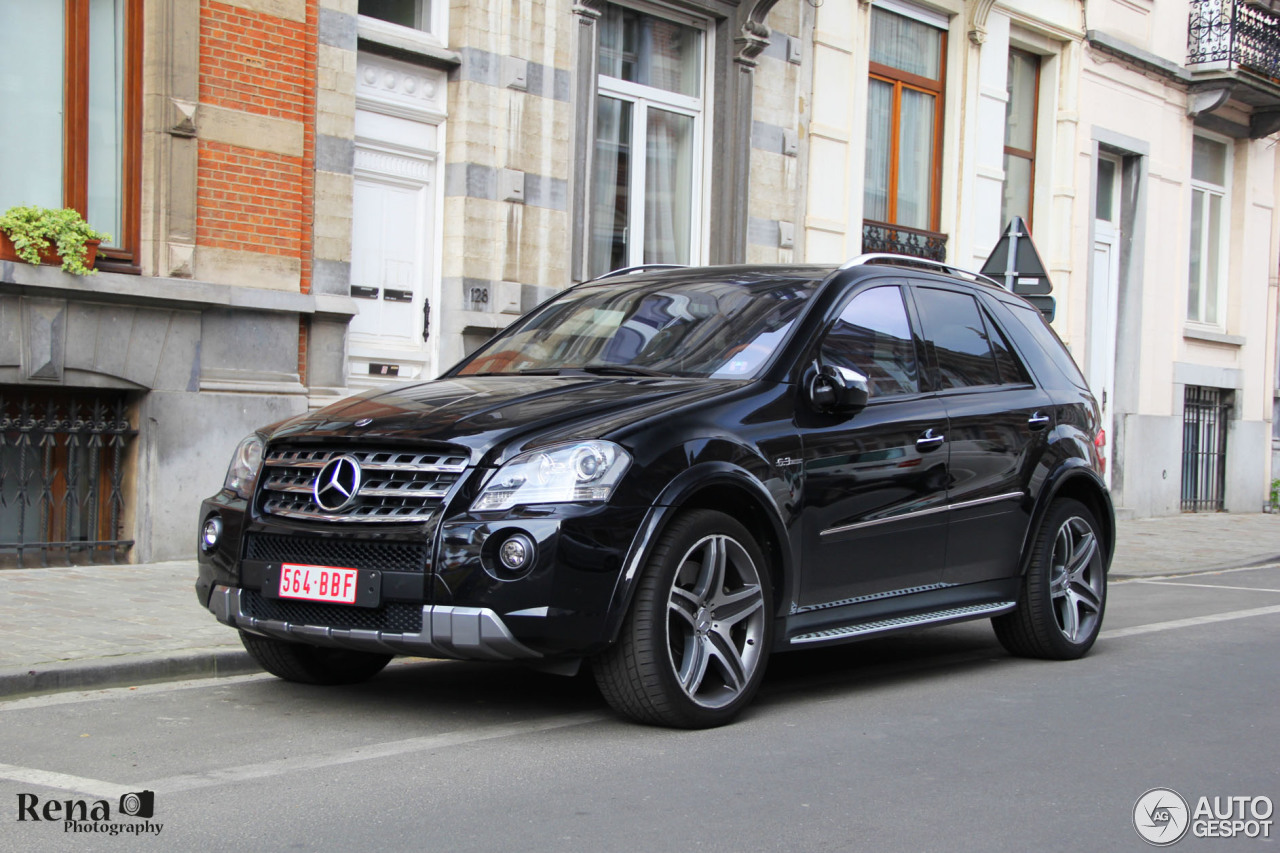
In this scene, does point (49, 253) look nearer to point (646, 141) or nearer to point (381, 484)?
point (381, 484)

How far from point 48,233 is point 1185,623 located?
7.79 m

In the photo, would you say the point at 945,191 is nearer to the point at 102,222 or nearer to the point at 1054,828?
the point at 102,222

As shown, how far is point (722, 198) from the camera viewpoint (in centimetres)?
1578

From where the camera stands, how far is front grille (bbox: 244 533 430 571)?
5.20 m

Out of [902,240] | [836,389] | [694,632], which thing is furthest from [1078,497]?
[902,240]

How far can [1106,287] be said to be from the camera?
21578 mm

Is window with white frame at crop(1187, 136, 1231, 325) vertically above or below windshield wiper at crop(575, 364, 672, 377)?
above

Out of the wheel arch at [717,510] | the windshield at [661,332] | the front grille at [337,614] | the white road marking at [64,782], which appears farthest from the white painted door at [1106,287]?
the white road marking at [64,782]

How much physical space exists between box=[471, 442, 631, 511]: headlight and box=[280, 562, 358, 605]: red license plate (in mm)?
556

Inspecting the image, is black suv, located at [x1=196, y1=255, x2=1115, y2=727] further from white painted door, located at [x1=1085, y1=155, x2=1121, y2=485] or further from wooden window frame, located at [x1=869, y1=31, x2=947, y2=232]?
white painted door, located at [x1=1085, y1=155, x2=1121, y2=485]

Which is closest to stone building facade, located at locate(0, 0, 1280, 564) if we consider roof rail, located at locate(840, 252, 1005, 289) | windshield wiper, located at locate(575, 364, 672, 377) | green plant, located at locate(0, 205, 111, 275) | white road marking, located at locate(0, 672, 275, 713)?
green plant, located at locate(0, 205, 111, 275)

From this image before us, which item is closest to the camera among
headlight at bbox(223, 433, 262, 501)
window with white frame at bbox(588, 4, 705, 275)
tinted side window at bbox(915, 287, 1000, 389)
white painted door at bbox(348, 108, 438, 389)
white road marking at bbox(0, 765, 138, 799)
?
white road marking at bbox(0, 765, 138, 799)

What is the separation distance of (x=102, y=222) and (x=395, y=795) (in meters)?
7.22

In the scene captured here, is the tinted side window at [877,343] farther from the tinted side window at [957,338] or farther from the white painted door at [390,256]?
the white painted door at [390,256]
